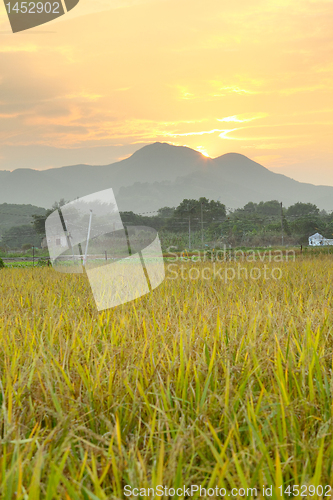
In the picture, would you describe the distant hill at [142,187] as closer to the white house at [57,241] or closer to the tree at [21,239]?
the tree at [21,239]

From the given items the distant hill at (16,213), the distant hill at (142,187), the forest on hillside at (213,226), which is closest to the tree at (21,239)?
the forest on hillside at (213,226)

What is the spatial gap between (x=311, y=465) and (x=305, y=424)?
0.23m

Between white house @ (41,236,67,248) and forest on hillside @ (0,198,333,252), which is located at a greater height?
white house @ (41,236,67,248)

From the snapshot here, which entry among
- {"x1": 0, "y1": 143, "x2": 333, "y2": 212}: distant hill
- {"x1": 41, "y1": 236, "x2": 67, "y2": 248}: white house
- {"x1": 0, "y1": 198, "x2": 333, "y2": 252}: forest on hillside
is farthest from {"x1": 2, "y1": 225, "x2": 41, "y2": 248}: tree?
{"x1": 0, "y1": 143, "x2": 333, "y2": 212}: distant hill

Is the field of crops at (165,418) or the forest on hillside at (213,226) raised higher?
the field of crops at (165,418)

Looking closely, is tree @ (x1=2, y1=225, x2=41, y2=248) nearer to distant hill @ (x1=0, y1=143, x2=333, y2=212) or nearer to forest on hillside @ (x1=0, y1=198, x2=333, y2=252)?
forest on hillside @ (x1=0, y1=198, x2=333, y2=252)

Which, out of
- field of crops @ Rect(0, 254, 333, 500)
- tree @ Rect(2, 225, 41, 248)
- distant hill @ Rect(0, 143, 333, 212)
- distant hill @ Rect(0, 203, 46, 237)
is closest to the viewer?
field of crops @ Rect(0, 254, 333, 500)

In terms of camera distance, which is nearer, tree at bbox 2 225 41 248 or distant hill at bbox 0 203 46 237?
tree at bbox 2 225 41 248

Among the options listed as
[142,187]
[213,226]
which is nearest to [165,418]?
[213,226]

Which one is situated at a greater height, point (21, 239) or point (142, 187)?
point (142, 187)

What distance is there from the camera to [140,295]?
12.8ft

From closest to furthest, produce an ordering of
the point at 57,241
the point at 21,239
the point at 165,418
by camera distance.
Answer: the point at 165,418, the point at 57,241, the point at 21,239

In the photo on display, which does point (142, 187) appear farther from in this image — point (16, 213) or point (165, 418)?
point (165, 418)

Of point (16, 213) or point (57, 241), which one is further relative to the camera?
point (16, 213)
